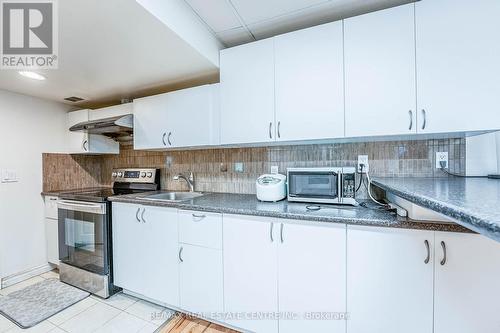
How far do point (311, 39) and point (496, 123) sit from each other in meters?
1.14

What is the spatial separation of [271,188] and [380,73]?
1031 mm

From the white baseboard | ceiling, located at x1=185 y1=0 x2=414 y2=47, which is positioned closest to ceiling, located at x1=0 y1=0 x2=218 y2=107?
ceiling, located at x1=185 y1=0 x2=414 y2=47

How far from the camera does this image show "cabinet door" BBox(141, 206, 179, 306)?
175cm

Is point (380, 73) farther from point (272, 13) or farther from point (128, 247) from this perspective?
point (128, 247)

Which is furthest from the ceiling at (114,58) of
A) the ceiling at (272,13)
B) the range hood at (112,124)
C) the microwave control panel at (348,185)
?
the microwave control panel at (348,185)

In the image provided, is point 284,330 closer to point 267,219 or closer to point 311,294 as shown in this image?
point 311,294

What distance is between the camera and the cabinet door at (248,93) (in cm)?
168

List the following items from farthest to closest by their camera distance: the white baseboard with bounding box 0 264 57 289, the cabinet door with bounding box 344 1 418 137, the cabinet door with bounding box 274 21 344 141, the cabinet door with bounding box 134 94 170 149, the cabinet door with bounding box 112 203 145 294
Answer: the white baseboard with bounding box 0 264 57 289 < the cabinet door with bounding box 134 94 170 149 < the cabinet door with bounding box 112 203 145 294 < the cabinet door with bounding box 274 21 344 141 < the cabinet door with bounding box 344 1 418 137

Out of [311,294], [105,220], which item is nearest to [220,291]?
[311,294]

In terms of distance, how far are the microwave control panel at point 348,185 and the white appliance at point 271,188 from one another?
0.44 m

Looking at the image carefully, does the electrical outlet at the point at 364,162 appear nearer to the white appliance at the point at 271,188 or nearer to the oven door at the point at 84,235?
the white appliance at the point at 271,188

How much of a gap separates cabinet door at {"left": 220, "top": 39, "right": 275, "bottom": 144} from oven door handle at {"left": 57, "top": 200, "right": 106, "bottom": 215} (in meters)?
1.29

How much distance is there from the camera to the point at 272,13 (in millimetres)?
1505

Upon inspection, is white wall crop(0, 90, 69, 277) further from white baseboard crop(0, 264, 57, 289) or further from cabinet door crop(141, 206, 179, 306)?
cabinet door crop(141, 206, 179, 306)
